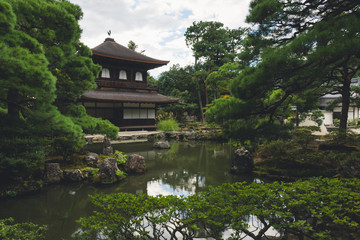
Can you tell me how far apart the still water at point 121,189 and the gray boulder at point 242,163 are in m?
0.39

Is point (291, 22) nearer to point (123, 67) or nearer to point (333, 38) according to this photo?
point (333, 38)

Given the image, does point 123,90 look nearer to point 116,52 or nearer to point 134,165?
point 116,52

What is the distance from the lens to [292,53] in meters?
3.34

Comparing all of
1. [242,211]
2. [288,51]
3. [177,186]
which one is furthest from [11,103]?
[288,51]

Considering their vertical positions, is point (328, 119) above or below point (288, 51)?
below

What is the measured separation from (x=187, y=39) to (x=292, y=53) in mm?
23555

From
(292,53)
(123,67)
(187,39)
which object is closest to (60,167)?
(292,53)

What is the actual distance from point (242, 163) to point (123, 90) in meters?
11.8

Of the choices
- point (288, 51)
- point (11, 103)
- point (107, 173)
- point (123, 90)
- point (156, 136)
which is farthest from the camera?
point (123, 90)

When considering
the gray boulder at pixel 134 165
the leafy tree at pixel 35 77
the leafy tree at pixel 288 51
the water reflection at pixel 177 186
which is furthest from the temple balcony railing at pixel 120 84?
the leafy tree at pixel 288 51

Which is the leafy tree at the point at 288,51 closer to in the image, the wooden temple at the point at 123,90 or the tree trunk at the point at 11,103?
the tree trunk at the point at 11,103

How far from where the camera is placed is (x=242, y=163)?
6953mm

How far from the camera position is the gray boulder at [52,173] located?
5.90 metres

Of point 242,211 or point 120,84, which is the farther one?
point 120,84
